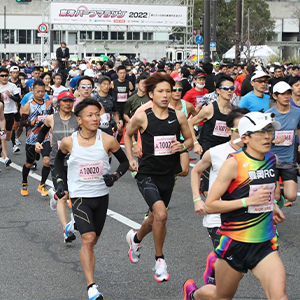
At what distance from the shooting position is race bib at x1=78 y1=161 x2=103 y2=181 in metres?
6.21

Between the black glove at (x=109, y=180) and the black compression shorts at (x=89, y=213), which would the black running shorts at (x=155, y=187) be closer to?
the black compression shorts at (x=89, y=213)

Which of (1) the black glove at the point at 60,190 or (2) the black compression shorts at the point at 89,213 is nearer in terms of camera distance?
(2) the black compression shorts at the point at 89,213

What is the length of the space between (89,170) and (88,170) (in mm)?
10

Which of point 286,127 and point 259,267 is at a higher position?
point 286,127

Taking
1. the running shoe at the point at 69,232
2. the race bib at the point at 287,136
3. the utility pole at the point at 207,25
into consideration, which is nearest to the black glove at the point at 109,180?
the running shoe at the point at 69,232

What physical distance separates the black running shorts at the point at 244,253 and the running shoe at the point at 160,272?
5.32ft

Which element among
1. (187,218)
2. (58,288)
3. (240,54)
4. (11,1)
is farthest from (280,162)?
(11,1)

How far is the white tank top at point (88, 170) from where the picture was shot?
244 inches

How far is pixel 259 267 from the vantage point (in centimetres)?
459

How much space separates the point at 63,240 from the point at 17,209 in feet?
6.66

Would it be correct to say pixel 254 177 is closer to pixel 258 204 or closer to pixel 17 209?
pixel 258 204

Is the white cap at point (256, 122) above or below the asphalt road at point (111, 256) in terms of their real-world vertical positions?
above

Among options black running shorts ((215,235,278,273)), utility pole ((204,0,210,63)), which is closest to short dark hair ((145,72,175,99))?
black running shorts ((215,235,278,273))

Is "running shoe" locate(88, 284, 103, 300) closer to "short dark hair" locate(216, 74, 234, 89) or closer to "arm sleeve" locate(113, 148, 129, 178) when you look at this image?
"arm sleeve" locate(113, 148, 129, 178)
